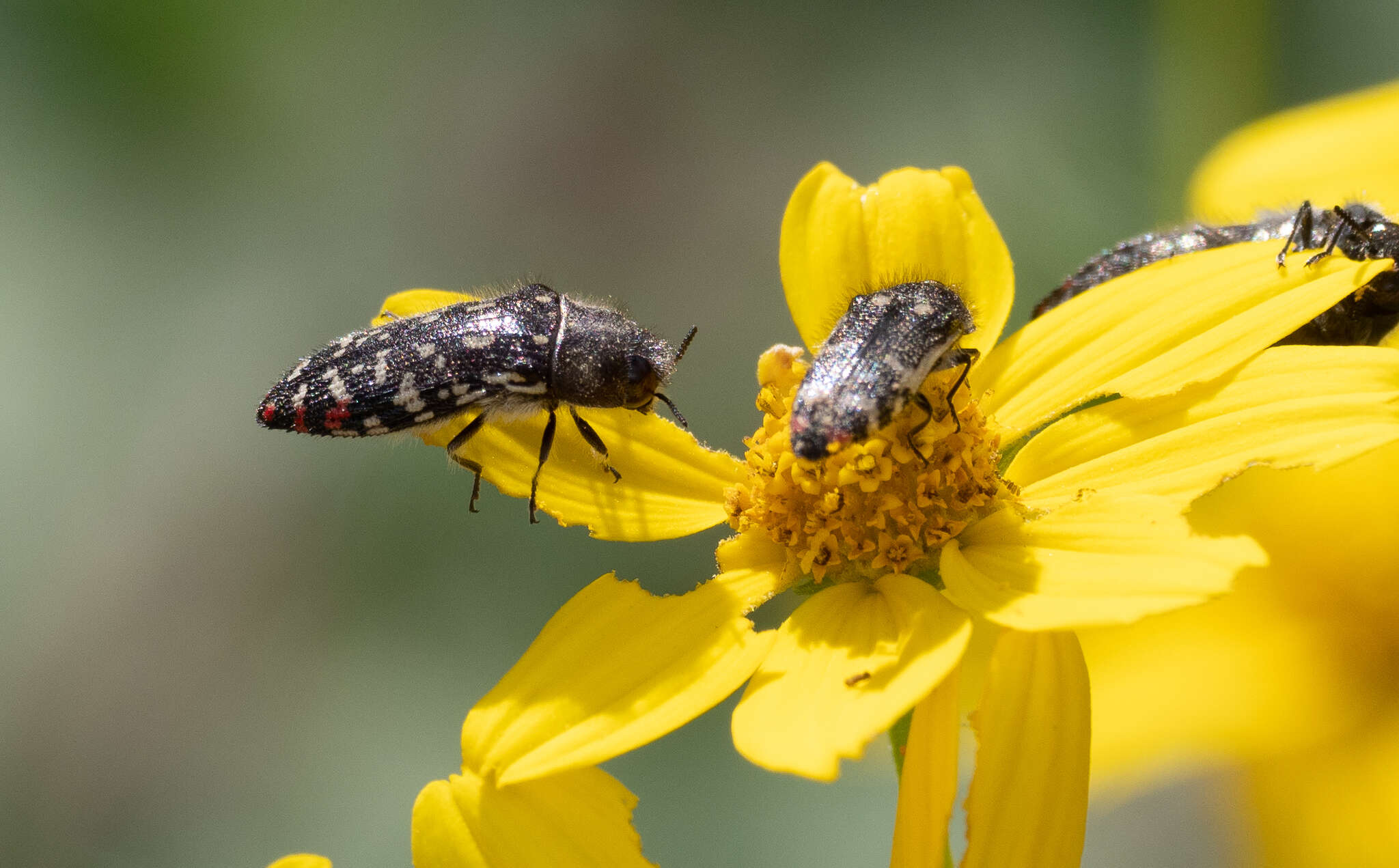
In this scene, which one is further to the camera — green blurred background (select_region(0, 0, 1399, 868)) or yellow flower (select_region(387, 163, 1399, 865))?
green blurred background (select_region(0, 0, 1399, 868))

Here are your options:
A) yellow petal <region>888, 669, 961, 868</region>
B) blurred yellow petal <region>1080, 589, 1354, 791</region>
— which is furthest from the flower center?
blurred yellow petal <region>1080, 589, 1354, 791</region>

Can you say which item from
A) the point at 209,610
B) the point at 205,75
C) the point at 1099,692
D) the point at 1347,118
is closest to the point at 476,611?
the point at 209,610

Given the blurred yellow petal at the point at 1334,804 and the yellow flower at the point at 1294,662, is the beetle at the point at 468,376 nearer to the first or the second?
the yellow flower at the point at 1294,662

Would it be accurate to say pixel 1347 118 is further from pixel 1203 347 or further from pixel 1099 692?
pixel 1203 347

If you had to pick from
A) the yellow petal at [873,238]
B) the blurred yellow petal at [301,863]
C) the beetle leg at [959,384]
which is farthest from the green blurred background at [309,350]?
the blurred yellow petal at [301,863]

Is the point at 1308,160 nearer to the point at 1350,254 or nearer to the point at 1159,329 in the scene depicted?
the point at 1350,254

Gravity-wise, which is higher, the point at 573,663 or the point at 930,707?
the point at 573,663

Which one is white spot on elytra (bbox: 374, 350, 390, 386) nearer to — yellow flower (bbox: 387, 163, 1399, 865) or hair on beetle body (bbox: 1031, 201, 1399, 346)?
yellow flower (bbox: 387, 163, 1399, 865)
